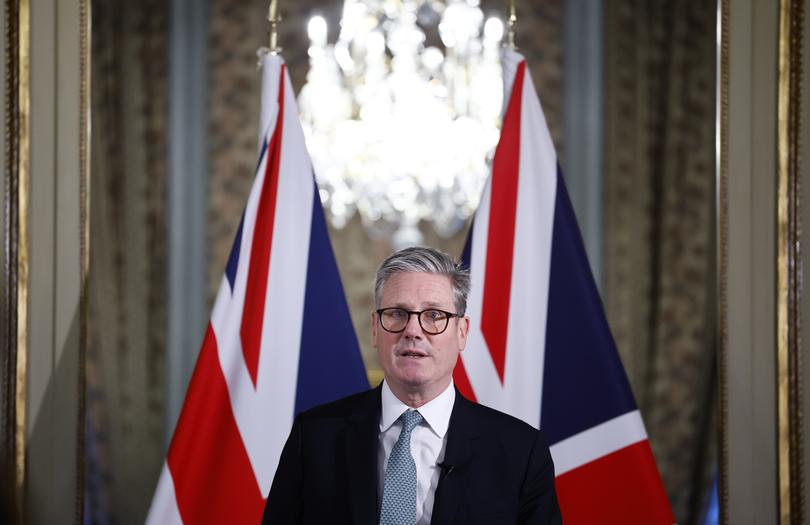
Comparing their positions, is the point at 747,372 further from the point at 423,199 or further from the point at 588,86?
the point at 588,86

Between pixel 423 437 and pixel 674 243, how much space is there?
11.5 ft

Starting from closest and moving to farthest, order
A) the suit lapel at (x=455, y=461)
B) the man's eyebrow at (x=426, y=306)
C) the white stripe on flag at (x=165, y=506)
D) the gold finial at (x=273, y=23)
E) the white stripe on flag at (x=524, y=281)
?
1. the suit lapel at (x=455, y=461)
2. the man's eyebrow at (x=426, y=306)
3. the white stripe on flag at (x=165, y=506)
4. the white stripe on flag at (x=524, y=281)
5. the gold finial at (x=273, y=23)

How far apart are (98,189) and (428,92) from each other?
1833 millimetres

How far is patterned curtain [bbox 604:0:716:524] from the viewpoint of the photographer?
4805 mm

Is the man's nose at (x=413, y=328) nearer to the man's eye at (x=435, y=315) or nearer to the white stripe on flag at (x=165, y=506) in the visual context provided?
the man's eye at (x=435, y=315)

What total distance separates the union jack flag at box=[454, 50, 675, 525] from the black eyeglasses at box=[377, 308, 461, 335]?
29.3 inches

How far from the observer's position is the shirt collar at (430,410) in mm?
1800

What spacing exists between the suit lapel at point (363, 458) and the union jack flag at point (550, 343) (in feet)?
2.42

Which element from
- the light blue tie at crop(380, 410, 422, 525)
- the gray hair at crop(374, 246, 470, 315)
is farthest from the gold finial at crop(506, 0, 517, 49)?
the light blue tie at crop(380, 410, 422, 525)

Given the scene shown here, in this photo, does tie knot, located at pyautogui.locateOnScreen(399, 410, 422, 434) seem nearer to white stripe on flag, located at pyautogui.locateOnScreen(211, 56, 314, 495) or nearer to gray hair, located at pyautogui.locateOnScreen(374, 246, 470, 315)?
gray hair, located at pyautogui.locateOnScreen(374, 246, 470, 315)

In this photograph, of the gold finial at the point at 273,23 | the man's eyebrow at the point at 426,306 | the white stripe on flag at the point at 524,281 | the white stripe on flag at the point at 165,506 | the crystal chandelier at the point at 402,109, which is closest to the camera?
the man's eyebrow at the point at 426,306

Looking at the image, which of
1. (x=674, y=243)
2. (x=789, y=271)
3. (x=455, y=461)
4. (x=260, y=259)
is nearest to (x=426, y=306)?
(x=455, y=461)

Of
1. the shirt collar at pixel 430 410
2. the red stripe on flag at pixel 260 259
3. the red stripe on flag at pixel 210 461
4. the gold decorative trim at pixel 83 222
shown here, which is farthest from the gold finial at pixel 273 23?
the shirt collar at pixel 430 410

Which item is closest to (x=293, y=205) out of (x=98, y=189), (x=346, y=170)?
(x=346, y=170)
